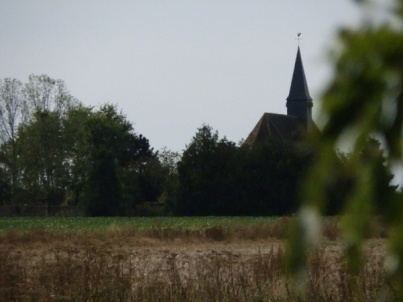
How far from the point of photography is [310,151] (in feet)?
3.93

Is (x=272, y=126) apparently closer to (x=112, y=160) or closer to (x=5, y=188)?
(x=112, y=160)

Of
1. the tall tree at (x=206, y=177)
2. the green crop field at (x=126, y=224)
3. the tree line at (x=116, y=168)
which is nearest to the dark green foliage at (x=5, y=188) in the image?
the tree line at (x=116, y=168)

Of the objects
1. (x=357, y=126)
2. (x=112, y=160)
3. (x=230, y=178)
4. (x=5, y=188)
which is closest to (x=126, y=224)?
(x=230, y=178)

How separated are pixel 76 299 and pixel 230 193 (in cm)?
6297

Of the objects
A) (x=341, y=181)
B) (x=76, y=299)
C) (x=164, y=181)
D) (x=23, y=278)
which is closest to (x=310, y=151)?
(x=341, y=181)

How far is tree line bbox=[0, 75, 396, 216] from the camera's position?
7081 cm

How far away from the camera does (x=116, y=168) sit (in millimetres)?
83875

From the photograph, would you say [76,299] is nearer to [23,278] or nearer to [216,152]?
[23,278]

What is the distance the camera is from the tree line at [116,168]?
7081 centimetres

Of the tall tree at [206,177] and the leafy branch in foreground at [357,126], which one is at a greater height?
the tall tree at [206,177]

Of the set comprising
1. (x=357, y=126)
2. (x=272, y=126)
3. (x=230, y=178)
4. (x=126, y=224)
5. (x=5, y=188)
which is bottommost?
(x=357, y=126)

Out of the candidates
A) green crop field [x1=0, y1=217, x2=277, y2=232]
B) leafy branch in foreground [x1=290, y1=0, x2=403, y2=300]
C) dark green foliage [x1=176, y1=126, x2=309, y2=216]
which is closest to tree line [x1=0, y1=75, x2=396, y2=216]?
dark green foliage [x1=176, y1=126, x2=309, y2=216]

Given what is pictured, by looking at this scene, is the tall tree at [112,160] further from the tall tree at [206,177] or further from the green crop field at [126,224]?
the green crop field at [126,224]

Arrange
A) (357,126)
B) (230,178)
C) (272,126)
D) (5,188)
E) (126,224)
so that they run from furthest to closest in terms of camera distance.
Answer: (272,126), (5,188), (230,178), (126,224), (357,126)
